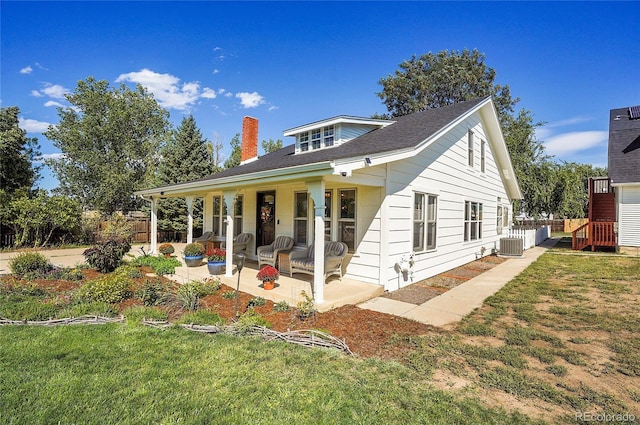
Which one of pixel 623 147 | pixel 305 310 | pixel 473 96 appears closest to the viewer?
pixel 305 310

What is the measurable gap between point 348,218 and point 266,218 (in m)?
3.43

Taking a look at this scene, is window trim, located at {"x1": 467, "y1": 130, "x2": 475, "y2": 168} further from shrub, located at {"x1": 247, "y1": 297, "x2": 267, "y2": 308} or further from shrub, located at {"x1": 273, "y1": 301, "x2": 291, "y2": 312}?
shrub, located at {"x1": 247, "y1": 297, "x2": 267, "y2": 308}

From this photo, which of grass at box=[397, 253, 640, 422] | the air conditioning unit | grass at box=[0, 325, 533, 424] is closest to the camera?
grass at box=[0, 325, 533, 424]

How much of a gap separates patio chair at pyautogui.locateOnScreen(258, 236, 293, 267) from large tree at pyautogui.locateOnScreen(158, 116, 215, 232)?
37.1ft

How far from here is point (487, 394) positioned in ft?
9.53

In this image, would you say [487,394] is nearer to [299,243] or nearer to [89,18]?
[299,243]

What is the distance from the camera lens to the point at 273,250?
8555 mm

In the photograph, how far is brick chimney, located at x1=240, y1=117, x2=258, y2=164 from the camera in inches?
549

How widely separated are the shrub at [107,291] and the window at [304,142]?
6677 millimetres

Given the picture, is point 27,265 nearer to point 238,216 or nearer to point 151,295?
point 151,295

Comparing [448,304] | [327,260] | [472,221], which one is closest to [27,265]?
[327,260]

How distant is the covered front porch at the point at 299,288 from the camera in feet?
18.9

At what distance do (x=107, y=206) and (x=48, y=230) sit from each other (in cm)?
709

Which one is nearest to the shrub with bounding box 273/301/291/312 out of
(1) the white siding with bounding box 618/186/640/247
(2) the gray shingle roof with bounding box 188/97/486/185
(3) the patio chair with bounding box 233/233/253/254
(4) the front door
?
(2) the gray shingle roof with bounding box 188/97/486/185
